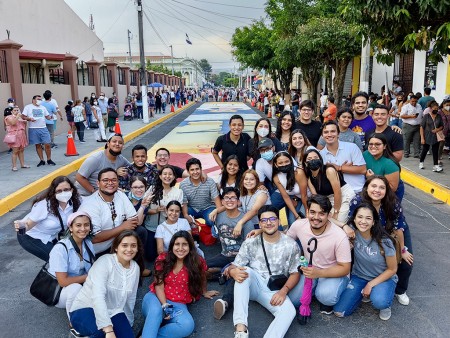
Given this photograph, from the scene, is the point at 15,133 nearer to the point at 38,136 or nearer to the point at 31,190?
the point at 38,136

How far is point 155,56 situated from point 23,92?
103 meters

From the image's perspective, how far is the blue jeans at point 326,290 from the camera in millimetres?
3982

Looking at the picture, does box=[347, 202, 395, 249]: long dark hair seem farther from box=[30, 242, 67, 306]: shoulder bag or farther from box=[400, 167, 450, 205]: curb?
box=[400, 167, 450, 205]: curb

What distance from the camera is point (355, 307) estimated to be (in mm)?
4109

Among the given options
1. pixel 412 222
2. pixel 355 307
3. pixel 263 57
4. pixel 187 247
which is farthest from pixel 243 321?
pixel 263 57

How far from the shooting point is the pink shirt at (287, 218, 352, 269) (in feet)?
12.9

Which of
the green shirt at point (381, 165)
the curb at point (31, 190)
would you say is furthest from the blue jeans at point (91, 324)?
the curb at point (31, 190)

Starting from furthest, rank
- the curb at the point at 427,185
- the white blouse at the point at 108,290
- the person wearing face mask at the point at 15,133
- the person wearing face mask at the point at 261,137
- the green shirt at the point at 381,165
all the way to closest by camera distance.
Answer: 1. the person wearing face mask at the point at 15,133
2. the curb at the point at 427,185
3. the person wearing face mask at the point at 261,137
4. the green shirt at the point at 381,165
5. the white blouse at the point at 108,290

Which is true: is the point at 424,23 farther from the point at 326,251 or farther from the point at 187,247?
the point at 187,247

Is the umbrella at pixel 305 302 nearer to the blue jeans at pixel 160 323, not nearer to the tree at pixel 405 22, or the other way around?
the blue jeans at pixel 160 323

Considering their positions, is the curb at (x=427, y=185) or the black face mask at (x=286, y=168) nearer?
the black face mask at (x=286, y=168)

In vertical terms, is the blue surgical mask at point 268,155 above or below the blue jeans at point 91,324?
above

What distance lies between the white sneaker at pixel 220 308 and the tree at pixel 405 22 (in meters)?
4.49

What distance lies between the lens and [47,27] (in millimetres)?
22188
